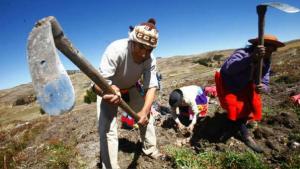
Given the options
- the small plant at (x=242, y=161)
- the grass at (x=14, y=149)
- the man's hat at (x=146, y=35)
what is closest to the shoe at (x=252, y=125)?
the small plant at (x=242, y=161)

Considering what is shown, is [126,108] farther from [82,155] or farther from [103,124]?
[82,155]

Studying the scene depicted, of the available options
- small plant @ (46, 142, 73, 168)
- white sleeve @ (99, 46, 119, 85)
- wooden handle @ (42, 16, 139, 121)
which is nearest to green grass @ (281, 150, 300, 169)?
white sleeve @ (99, 46, 119, 85)

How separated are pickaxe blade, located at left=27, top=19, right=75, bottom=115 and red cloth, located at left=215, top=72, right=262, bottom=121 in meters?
3.76

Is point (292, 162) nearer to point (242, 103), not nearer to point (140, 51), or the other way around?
point (242, 103)

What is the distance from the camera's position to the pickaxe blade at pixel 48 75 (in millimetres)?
2217

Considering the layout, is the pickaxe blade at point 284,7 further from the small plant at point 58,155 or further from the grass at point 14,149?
the grass at point 14,149

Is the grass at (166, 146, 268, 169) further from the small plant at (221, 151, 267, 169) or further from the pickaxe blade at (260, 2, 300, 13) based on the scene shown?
the pickaxe blade at (260, 2, 300, 13)

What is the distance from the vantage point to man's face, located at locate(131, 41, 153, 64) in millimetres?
3849

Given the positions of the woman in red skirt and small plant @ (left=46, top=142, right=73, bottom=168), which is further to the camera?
small plant @ (left=46, top=142, right=73, bottom=168)

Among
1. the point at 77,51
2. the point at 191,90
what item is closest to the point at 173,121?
the point at 191,90

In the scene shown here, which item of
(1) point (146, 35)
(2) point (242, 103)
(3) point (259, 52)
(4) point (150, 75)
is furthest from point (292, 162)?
(1) point (146, 35)

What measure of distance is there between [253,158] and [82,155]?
3.45 metres

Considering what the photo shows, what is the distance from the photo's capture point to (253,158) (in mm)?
4488

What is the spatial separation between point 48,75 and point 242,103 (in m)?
4.05
